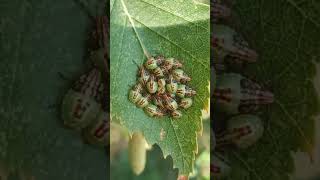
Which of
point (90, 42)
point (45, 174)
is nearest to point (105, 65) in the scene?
point (90, 42)

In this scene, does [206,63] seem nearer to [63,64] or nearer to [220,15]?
[220,15]

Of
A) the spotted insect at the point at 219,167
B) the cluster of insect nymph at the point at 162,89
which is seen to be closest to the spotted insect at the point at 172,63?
the cluster of insect nymph at the point at 162,89

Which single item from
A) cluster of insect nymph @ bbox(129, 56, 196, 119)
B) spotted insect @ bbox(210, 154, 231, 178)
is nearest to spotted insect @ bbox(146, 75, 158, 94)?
Result: cluster of insect nymph @ bbox(129, 56, 196, 119)

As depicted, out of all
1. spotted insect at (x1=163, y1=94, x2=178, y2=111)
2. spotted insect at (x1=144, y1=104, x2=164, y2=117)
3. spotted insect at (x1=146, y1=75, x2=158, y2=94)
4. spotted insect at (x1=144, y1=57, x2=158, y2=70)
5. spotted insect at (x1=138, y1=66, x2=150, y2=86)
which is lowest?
spotted insect at (x1=144, y1=104, x2=164, y2=117)

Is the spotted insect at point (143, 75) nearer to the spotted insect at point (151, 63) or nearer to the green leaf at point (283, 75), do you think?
the spotted insect at point (151, 63)

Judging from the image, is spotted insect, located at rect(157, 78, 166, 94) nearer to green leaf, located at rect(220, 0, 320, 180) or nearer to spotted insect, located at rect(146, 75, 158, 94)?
spotted insect, located at rect(146, 75, 158, 94)

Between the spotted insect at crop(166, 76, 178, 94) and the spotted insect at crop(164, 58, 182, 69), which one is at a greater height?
the spotted insect at crop(164, 58, 182, 69)
